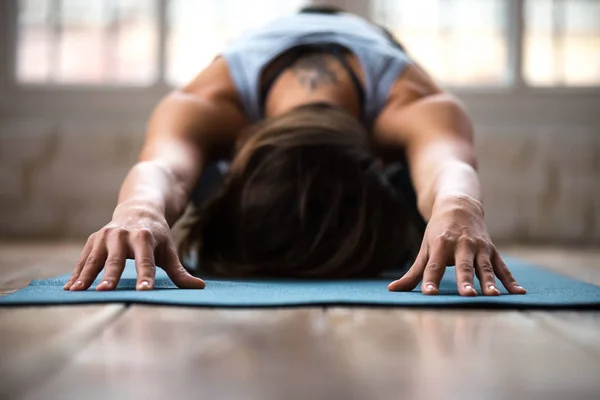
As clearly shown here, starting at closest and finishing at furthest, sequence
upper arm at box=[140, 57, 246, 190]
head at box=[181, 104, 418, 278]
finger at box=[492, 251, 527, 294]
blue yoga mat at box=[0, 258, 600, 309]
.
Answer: blue yoga mat at box=[0, 258, 600, 309]
finger at box=[492, 251, 527, 294]
head at box=[181, 104, 418, 278]
upper arm at box=[140, 57, 246, 190]

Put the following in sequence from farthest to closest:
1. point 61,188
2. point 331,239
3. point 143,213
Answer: point 61,188 → point 331,239 → point 143,213

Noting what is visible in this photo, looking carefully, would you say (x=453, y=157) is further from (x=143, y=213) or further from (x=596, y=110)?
(x=596, y=110)

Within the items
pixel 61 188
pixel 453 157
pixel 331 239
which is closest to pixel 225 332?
pixel 331 239

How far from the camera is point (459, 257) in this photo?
0.88 m

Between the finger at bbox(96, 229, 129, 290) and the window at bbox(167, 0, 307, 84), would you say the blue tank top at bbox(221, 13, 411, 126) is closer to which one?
the finger at bbox(96, 229, 129, 290)

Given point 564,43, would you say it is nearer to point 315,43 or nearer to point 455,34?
point 455,34

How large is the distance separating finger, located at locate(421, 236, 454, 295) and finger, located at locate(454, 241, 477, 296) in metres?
0.01

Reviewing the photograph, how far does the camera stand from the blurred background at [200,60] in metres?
2.71

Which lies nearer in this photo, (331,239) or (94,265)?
(94,265)

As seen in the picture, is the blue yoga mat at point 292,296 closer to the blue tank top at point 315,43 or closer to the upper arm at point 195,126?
the upper arm at point 195,126

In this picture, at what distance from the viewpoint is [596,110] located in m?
→ 2.91

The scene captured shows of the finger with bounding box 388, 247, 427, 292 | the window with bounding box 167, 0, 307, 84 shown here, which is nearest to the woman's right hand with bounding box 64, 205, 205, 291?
the finger with bounding box 388, 247, 427, 292

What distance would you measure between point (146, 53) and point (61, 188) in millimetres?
690

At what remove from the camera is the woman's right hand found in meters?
0.90
